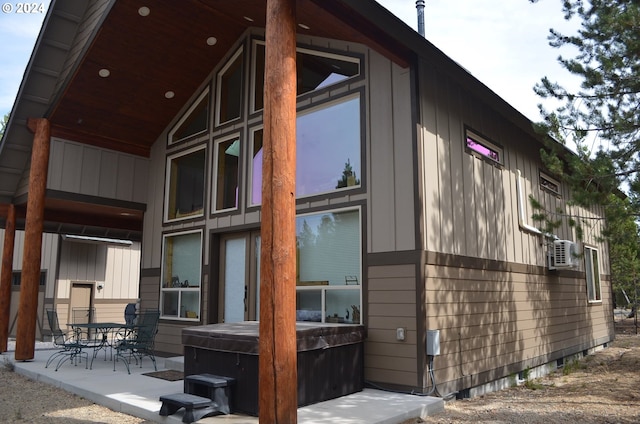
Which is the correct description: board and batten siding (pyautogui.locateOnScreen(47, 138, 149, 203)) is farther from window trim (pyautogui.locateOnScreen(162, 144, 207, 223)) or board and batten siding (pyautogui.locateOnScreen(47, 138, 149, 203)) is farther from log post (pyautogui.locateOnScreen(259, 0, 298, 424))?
log post (pyautogui.locateOnScreen(259, 0, 298, 424))

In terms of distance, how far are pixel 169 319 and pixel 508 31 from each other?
25.3 feet

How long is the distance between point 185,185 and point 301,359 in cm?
519

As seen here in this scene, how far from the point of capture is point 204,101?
9219 millimetres

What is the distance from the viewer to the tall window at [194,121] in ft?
30.0

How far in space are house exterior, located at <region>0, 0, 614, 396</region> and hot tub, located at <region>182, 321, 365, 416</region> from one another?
1.22ft

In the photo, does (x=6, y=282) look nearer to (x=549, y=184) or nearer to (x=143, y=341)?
(x=143, y=341)

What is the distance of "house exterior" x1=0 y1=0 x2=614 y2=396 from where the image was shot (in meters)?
5.96

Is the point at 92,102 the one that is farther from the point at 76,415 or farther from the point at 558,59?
the point at 558,59

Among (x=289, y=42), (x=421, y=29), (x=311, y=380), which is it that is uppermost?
(x=421, y=29)

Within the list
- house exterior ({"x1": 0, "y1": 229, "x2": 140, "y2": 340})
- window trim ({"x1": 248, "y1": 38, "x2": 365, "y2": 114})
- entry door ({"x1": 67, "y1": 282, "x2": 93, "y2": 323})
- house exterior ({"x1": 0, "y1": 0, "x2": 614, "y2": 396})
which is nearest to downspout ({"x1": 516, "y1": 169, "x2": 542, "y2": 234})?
house exterior ({"x1": 0, "y1": 0, "x2": 614, "y2": 396})

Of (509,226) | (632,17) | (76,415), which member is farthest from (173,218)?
(632,17)

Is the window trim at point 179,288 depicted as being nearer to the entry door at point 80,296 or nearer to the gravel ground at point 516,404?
the gravel ground at point 516,404

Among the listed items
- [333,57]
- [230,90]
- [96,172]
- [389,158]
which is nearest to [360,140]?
[389,158]

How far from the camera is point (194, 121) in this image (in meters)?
9.34
